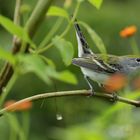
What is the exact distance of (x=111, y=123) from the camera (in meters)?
3.42

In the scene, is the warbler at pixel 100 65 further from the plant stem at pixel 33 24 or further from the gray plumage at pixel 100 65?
the plant stem at pixel 33 24

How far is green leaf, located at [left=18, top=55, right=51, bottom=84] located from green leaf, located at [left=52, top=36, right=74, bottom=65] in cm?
10

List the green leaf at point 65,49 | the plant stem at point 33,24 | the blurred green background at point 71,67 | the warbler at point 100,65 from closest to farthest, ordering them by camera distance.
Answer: the green leaf at point 65,49 < the plant stem at point 33,24 < the warbler at point 100,65 < the blurred green background at point 71,67

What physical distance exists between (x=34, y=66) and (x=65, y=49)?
0.77ft

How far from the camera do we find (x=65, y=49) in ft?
5.57

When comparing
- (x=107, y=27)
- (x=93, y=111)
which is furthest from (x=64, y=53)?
(x=107, y=27)

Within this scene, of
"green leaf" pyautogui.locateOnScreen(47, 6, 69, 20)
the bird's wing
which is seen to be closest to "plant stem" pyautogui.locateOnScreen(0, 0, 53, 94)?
A: "green leaf" pyautogui.locateOnScreen(47, 6, 69, 20)

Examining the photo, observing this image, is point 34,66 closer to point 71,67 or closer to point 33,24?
point 33,24

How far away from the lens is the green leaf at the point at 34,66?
1.47 m

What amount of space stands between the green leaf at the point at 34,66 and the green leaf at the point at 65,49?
105 mm

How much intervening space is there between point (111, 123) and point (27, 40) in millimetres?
1867

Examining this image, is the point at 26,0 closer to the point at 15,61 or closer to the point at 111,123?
the point at 111,123

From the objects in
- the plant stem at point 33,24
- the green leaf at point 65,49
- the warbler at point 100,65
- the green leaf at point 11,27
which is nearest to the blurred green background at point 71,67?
the warbler at point 100,65

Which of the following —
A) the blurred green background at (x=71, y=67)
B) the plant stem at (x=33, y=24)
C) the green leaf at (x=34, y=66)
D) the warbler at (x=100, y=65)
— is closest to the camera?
the green leaf at (x=34, y=66)
